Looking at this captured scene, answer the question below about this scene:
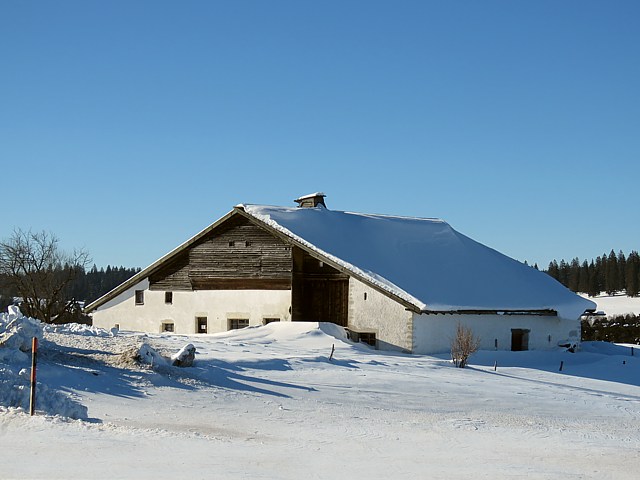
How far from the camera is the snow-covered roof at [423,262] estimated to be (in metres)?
31.1

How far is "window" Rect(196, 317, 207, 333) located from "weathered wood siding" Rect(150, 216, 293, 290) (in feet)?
4.36

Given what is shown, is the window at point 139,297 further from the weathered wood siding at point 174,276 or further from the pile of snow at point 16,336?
the pile of snow at point 16,336

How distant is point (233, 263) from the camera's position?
34844mm

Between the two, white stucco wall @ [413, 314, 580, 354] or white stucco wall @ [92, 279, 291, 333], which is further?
white stucco wall @ [92, 279, 291, 333]

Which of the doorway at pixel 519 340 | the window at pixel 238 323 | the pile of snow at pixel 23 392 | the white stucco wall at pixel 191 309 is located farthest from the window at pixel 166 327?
the pile of snow at pixel 23 392

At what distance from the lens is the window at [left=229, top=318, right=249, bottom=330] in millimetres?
34438

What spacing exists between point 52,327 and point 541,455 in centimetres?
1955

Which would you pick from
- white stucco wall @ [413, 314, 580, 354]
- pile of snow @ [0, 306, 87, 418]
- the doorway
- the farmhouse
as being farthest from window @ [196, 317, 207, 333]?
pile of snow @ [0, 306, 87, 418]

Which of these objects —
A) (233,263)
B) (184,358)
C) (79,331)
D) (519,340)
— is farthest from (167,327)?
(184,358)

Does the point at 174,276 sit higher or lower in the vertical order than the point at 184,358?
higher

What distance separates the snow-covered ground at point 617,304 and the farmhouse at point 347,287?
4765 centimetres

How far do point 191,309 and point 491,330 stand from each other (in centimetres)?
1277

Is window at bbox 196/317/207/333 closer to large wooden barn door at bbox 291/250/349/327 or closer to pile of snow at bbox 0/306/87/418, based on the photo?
large wooden barn door at bbox 291/250/349/327

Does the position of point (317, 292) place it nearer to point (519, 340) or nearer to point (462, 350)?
point (519, 340)
